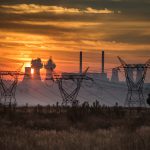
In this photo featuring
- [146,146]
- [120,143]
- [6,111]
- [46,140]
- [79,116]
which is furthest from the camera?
[6,111]

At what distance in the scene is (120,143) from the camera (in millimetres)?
19391

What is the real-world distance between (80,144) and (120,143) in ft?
5.59

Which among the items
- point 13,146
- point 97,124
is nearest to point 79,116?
point 97,124

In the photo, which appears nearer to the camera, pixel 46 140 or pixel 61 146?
pixel 61 146

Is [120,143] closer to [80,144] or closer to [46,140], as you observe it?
[80,144]

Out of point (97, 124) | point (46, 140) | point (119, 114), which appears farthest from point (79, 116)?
point (46, 140)

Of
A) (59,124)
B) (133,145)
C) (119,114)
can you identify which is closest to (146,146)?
(133,145)

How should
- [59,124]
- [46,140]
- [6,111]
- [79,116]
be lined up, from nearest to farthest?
[46,140]
[59,124]
[79,116]
[6,111]

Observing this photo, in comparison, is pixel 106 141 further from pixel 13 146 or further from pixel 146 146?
pixel 13 146

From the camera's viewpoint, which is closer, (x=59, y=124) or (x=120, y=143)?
(x=120, y=143)

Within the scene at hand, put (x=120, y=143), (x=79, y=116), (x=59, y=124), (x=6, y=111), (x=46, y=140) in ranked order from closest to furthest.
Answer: (x=120, y=143) → (x=46, y=140) → (x=59, y=124) → (x=79, y=116) → (x=6, y=111)

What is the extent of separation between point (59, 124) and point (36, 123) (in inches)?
81.3

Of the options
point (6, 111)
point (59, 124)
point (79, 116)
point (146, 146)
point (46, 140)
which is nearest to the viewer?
point (146, 146)

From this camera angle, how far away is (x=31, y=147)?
1836cm
